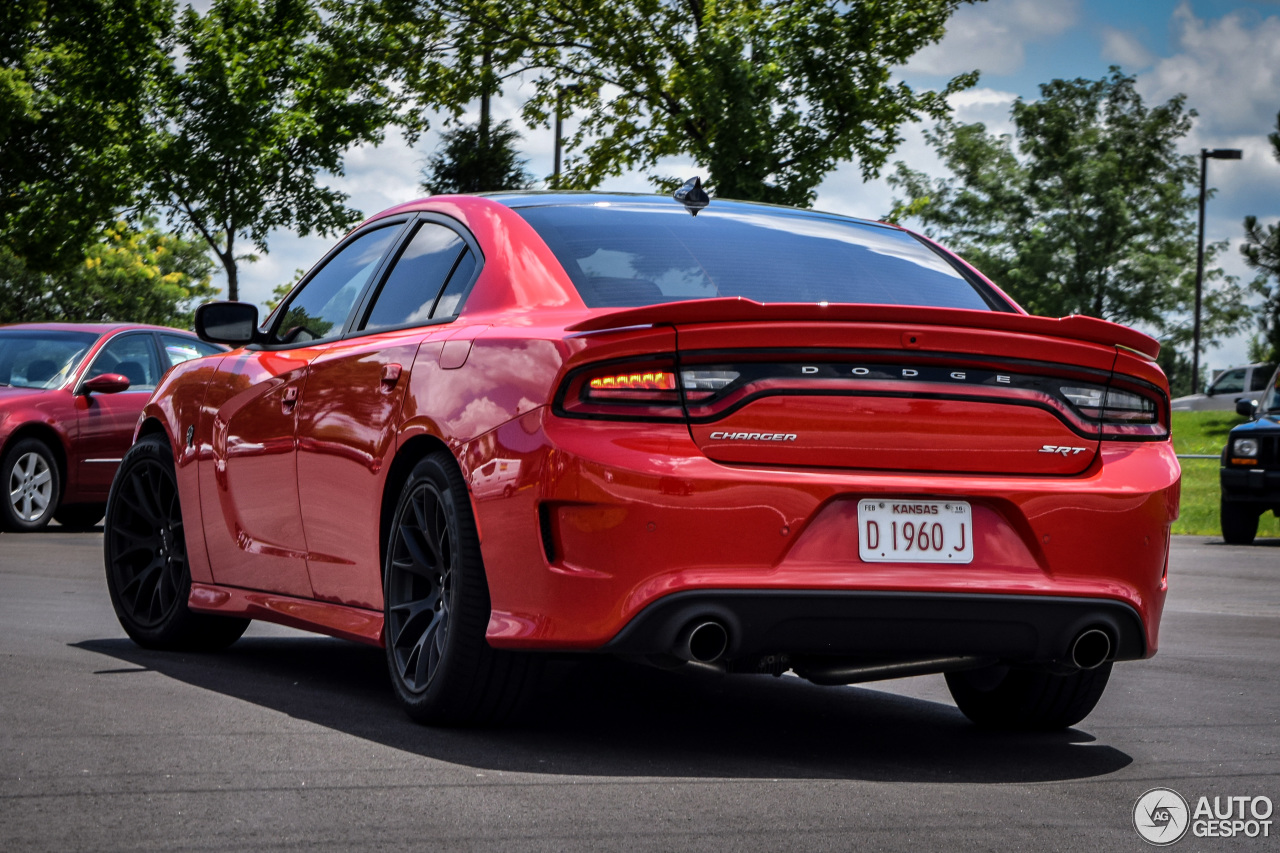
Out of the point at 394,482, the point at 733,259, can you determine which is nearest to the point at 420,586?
the point at 394,482

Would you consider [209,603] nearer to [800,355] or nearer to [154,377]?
[800,355]

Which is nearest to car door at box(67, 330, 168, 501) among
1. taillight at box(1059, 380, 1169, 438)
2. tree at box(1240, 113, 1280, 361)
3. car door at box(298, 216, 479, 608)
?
car door at box(298, 216, 479, 608)

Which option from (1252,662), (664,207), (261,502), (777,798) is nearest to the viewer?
(777,798)

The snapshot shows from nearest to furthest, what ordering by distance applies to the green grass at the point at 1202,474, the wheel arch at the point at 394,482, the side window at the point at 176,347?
the wheel arch at the point at 394,482 < the side window at the point at 176,347 < the green grass at the point at 1202,474

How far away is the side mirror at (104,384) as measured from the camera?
14.7 m

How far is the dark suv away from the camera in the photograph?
17203 millimetres

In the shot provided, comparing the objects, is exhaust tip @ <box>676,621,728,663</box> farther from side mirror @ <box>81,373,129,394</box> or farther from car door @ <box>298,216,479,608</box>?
side mirror @ <box>81,373,129,394</box>

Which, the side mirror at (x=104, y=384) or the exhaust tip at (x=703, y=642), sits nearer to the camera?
the exhaust tip at (x=703, y=642)

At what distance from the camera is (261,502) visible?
6195 millimetres

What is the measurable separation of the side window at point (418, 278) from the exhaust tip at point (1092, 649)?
2104 mm

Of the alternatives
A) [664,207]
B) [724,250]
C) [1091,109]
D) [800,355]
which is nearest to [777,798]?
[800,355]

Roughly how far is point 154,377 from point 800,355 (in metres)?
11.8

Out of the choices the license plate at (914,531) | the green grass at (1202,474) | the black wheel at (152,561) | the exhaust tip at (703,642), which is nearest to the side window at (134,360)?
the black wheel at (152,561)

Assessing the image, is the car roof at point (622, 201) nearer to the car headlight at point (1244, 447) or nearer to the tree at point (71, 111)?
the car headlight at point (1244, 447)
